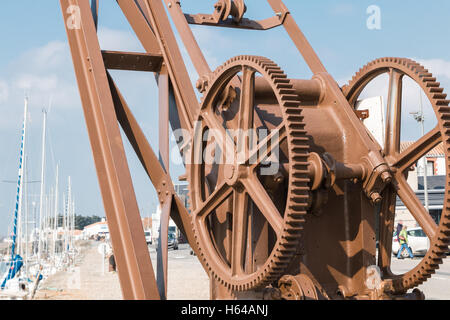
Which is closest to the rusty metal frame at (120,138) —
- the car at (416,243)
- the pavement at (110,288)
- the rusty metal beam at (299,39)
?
the rusty metal beam at (299,39)

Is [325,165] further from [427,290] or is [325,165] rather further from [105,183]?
[427,290]

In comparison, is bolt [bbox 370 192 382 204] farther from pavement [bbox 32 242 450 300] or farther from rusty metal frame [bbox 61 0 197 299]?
pavement [bbox 32 242 450 300]

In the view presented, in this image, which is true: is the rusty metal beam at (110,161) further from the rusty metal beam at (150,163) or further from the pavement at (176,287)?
the pavement at (176,287)

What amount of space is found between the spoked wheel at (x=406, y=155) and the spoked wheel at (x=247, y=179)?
2.75ft

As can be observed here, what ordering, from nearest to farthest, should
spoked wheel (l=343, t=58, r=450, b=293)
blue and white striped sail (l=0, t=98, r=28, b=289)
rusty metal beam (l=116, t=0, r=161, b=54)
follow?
1. spoked wheel (l=343, t=58, r=450, b=293)
2. rusty metal beam (l=116, t=0, r=161, b=54)
3. blue and white striped sail (l=0, t=98, r=28, b=289)

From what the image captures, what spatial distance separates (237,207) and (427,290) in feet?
36.2

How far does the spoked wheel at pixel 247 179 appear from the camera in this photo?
13.3 feet

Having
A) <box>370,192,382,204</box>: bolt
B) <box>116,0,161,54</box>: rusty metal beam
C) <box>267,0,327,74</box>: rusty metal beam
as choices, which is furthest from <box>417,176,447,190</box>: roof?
<box>370,192,382,204</box>: bolt

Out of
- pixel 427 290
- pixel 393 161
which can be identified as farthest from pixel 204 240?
pixel 427 290

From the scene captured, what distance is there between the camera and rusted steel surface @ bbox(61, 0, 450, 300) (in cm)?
443

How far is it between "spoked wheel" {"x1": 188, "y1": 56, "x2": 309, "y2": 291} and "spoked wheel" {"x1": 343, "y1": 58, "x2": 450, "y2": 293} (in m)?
0.84

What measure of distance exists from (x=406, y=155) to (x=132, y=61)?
2.77 meters

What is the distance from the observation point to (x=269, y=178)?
15.3 feet
